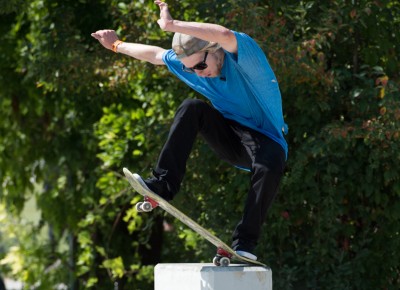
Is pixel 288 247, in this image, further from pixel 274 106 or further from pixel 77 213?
pixel 77 213

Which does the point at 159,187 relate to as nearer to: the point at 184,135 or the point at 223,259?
the point at 184,135

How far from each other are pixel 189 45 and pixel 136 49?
2.49 ft

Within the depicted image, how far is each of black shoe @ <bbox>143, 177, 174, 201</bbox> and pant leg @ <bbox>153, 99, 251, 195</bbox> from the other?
0.07 ft

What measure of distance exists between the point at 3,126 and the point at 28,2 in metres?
2.76

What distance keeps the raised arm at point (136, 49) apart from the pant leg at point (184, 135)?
52 centimetres

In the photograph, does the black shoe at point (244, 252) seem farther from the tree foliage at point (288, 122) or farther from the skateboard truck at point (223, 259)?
the tree foliage at point (288, 122)

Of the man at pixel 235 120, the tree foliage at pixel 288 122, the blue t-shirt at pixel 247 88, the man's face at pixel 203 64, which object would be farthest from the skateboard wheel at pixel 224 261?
the tree foliage at pixel 288 122

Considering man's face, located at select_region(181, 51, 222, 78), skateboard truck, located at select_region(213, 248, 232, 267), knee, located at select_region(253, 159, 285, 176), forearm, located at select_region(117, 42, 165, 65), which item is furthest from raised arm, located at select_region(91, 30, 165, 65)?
skateboard truck, located at select_region(213, 248, 232, 267)

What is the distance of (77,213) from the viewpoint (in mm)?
10680

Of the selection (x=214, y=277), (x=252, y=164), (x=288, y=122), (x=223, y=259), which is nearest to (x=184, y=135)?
(x=252, y=164)

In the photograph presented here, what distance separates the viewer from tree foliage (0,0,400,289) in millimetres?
7207

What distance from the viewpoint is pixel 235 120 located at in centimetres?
564

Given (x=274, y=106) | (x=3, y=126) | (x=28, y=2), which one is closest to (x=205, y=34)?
(x=274, y=106)

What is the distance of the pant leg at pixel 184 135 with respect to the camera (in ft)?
17.3
